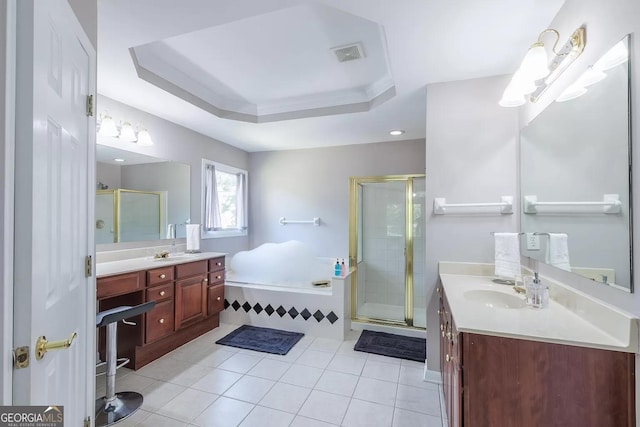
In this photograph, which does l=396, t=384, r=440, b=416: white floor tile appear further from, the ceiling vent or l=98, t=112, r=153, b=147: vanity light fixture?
l=98, t=112, r=153, b=147: vanity light fixture

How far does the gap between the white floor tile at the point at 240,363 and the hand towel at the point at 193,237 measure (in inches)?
51.8

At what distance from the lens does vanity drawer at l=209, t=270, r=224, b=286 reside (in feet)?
10.4

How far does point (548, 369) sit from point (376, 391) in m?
1.38

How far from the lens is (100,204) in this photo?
2.51 m

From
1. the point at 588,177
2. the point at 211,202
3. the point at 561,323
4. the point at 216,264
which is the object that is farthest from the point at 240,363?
the point at 588,177

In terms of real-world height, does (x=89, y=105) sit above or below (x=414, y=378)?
above

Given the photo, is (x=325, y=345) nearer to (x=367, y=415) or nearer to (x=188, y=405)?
(x=367, y=415)

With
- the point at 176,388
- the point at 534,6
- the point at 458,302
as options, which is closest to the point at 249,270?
the point at 176,388

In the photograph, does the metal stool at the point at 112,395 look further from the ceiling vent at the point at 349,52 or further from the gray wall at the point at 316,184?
the gray wall at the point at 316,184

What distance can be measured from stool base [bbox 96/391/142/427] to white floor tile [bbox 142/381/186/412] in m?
0.05

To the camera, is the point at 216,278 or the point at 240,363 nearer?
the point at 240,363

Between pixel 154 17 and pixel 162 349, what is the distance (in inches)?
103

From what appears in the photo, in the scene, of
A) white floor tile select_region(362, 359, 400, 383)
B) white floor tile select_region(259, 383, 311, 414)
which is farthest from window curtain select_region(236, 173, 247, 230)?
white floor tile select_region(362, 359, 400, 383)

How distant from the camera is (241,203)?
443 cm
